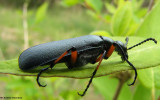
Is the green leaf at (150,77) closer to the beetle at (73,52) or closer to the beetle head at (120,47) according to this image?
the beetle at (73,52)

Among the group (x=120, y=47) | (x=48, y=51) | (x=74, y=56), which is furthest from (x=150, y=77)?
(x=48, y=51)

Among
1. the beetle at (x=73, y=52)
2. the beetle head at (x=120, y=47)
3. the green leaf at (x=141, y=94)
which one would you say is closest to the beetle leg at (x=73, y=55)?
the beetle at (x=73, y=52)

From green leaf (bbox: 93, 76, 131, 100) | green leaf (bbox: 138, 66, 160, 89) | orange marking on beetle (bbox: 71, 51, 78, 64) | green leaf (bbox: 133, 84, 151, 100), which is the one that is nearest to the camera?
green leaf (bbox: 138, 66, 160, 89)

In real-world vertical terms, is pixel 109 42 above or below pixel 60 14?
above

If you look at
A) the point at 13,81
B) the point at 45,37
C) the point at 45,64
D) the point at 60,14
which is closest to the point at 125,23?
the point at 45,64

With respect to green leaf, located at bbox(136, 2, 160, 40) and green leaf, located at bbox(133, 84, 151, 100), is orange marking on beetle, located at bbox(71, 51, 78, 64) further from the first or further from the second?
green leaf, located at bbox(133, 84, 151, 100)

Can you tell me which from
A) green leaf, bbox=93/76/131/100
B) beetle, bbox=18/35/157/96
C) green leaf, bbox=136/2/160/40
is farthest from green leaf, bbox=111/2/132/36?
green leaf, bbox=93/76/131/100

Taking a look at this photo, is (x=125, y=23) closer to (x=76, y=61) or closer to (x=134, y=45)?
(x=134, y=45)

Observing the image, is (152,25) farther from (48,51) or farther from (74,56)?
(48,51)
